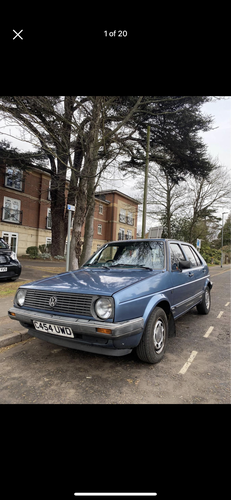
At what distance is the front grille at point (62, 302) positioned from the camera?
2.59 m

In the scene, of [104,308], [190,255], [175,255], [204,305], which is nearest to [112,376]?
[104,308]

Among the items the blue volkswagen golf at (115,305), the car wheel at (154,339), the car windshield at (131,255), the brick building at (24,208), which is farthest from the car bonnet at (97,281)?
the brick building at (24,208)

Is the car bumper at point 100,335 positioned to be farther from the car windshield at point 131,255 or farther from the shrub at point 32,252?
the shrub at point 32,252

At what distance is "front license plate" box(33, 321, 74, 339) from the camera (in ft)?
8.51

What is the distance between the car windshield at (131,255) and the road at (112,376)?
4.27 feet

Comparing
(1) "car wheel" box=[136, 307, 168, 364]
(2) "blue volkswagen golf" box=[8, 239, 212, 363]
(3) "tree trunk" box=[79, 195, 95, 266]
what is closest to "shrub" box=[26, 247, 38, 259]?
(3) "tree trunk" box=[79, 195, 95, 266]

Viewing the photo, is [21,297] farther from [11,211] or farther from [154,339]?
[11,211]

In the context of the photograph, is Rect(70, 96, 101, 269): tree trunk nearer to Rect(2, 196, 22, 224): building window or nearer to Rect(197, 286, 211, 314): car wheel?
Rect(197, 286, 211, 314): car wheel

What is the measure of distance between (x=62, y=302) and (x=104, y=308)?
0.54m

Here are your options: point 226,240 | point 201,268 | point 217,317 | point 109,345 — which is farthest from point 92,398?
point 226,240

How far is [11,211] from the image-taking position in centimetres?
2317
